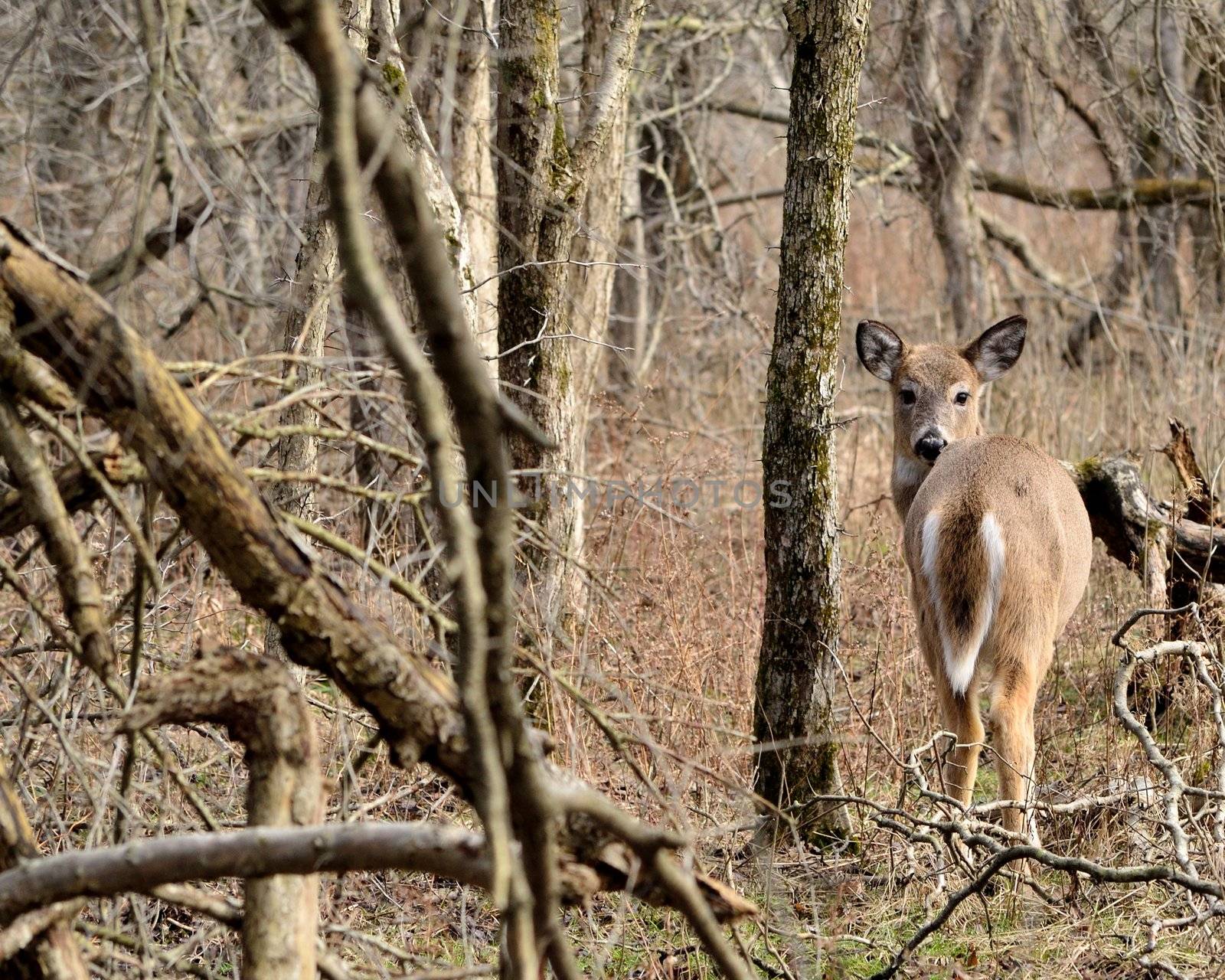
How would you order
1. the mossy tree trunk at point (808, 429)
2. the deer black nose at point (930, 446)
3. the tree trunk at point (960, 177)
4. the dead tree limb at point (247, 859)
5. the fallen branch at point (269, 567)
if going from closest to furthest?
the dead tree limb at point (247, 859)
the fallen branch at point (269, 567)
the mossy tree trunk at point (808, 429)
the deer black nose at point (930, 446)
the tree trunk at point (960, 177)

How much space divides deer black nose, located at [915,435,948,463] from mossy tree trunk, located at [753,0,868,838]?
178cm

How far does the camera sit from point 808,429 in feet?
15.0

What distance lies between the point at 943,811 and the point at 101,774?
2519 millimetres

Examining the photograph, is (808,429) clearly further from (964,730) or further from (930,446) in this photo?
(930,446)

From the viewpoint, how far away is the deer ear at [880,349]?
6.91 m

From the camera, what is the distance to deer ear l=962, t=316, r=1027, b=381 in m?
6.73

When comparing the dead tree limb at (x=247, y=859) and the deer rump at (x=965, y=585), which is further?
the deer rump at (x=965, y=585)

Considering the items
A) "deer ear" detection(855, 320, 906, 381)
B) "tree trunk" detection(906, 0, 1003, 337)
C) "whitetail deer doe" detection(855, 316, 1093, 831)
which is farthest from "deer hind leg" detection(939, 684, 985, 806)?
"tree trunk" detection(906, 0, 1003, 337)

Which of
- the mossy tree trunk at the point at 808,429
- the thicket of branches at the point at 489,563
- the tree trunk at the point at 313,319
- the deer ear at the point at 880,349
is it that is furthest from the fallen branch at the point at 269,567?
the deer ear at the point at 880,349

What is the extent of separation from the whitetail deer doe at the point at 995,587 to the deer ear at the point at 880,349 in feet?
4.90

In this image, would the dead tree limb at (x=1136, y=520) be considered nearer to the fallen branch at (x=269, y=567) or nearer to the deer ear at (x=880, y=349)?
the deer ear at (x=880, y=349)

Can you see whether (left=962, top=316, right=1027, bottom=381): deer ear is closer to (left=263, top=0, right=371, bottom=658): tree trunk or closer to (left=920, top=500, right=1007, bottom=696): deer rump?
(left=920, top=500, right=1007, bottom=696): deer rump

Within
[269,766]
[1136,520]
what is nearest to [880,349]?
[1136,520]

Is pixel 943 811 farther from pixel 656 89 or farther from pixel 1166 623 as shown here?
pixel 656 89
